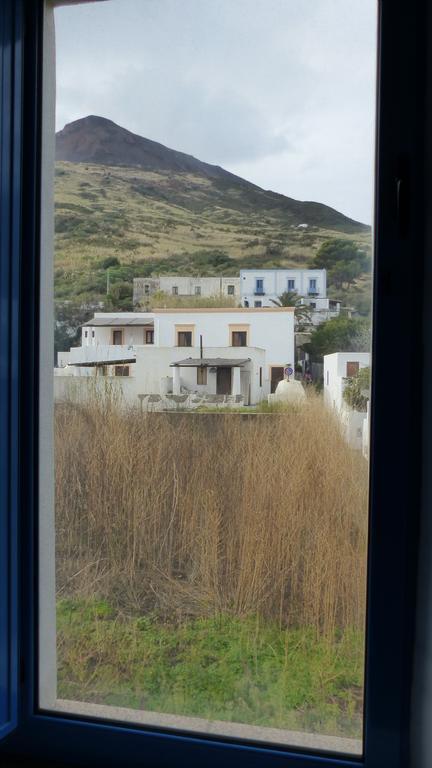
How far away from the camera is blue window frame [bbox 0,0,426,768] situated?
4.29ft

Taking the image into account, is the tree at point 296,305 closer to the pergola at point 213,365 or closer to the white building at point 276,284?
the white building at point 276,284

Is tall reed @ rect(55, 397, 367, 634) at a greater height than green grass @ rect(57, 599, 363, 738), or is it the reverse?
tall reed @ rect(55, 397, 367, 634)

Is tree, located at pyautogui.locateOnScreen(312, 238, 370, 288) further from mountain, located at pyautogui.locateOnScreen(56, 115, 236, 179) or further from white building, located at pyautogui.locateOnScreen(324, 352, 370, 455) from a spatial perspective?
mountain, located at pyautogui.locateOnScreen(56, 115, 236, 179)

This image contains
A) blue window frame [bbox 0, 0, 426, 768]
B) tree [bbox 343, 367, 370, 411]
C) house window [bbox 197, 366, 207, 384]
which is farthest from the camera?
house window [bbox 197, 366, 207, 384]

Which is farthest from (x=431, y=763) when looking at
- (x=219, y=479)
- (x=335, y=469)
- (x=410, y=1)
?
(x=410, y=1)

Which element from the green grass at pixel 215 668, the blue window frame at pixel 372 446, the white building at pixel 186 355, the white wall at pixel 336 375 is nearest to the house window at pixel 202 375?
the white building at pixel 186 355

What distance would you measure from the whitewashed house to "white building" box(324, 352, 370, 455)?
0.32 ft

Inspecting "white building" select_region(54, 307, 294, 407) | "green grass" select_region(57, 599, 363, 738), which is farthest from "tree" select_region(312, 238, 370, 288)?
"green grass" select_region(57, 599, 363, 738)

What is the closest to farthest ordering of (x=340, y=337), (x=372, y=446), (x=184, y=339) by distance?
(x=372, y=446)
(x=340, y=337)
(x=184, y=339)

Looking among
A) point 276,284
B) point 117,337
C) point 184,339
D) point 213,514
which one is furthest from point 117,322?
point 213,514

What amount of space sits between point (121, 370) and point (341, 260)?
0.56 m

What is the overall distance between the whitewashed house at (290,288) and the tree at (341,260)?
2 centimetres

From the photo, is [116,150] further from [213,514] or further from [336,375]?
[213,514]

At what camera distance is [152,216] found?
5.13ft
